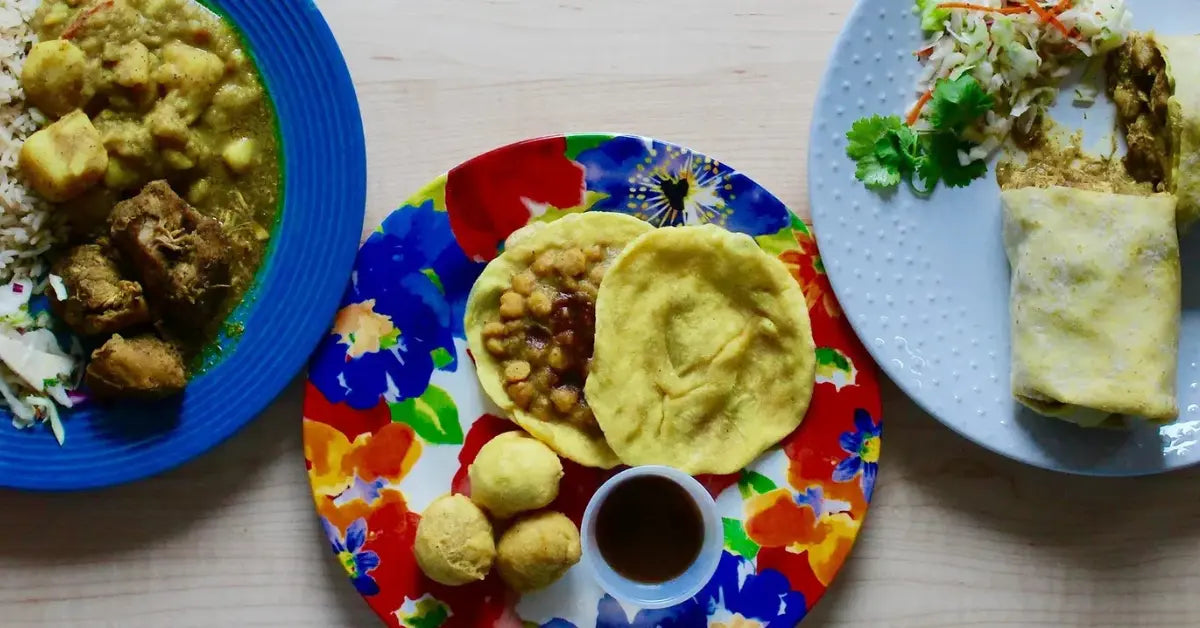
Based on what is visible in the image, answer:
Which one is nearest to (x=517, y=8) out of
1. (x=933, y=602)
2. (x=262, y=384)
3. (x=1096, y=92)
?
(x=262, y=384)

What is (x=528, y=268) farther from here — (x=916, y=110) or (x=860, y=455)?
(x=916, y=110)

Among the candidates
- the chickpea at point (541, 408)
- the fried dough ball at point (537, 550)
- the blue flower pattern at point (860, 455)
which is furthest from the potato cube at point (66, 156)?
the blue flower pattern at point (860, 455)

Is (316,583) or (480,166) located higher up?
(480,166)

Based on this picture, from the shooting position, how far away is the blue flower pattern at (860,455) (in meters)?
2.34

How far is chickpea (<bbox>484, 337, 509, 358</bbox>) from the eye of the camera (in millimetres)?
2293

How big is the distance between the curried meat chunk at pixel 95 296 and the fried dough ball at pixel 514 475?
2.97 feet

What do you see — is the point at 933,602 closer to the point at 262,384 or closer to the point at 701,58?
the point at 701,58

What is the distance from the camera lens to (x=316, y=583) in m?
2.43

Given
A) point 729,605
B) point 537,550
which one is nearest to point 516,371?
point 537,550

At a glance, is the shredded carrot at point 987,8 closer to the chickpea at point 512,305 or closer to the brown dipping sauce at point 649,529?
the chickpea at point 512,305

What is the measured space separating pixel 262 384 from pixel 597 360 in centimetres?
82

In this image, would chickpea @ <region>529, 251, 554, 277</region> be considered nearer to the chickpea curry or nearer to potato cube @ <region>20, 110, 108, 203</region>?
the chickpea curry

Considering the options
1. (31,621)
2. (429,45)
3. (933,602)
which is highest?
(429,45)

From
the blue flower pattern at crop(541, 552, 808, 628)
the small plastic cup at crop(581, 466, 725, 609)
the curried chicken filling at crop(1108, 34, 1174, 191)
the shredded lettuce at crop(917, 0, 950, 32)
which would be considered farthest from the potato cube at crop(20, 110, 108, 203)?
the curried chicken filling at crop(1108, 34, 1174, 191)
